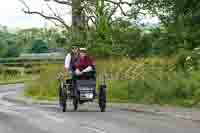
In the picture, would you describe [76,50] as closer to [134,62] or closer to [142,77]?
[142,77]

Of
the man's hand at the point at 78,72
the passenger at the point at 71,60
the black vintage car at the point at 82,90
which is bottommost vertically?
the black vintage car at the point at 82,90

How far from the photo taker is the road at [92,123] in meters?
14.8

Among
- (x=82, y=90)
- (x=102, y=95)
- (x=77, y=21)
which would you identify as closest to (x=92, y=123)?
(x=82, y=90)

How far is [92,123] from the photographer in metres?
16.5

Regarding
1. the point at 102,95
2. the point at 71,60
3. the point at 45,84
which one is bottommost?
the point at 45,84

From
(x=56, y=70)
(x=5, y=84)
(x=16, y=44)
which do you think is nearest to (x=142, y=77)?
(x=56, y=70)

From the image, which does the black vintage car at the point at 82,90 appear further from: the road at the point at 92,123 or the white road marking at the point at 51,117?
the white road marking at the point at 51,117

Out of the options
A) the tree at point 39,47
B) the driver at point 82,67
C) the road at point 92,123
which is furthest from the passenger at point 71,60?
the tree at point 39,47

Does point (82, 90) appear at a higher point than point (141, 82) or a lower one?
higher

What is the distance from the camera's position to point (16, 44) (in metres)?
69.6

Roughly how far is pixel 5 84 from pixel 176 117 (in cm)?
3349

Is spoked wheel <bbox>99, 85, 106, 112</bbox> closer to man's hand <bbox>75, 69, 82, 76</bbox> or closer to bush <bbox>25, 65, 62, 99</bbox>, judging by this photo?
man's hand <bbox>75, 69, 82, 76</bbox>

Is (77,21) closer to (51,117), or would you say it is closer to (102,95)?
(102,95)

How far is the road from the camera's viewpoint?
14797mm
